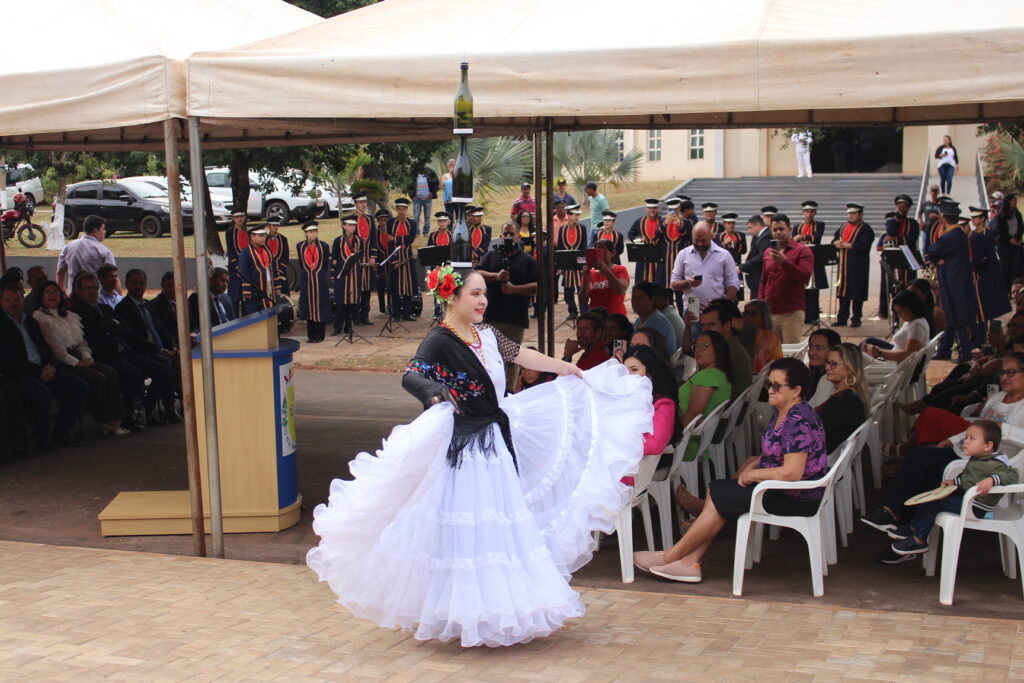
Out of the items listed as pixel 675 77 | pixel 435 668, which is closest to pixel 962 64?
pixel 675 77

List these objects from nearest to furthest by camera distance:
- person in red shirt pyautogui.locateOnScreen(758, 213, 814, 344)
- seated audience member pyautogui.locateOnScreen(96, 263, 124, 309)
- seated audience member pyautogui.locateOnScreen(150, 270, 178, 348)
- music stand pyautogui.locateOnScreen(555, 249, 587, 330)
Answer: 1. music stand pyautogui.locateOnScreen(555, 249, 587, 330)
2. seated audience member pyautogui.locateOnScreen(150, 270, 178, 348)
3. seated audience member pyautogui.locateOnScreen(96, 263, 124, 309)
4. person in red shirt pyautogui.locateOnScreen(758, 213, 814, 344)

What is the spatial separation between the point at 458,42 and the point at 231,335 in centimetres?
223

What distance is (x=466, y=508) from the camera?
15.1 feet

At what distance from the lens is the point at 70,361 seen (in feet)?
31.0

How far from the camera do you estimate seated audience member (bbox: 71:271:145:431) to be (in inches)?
390

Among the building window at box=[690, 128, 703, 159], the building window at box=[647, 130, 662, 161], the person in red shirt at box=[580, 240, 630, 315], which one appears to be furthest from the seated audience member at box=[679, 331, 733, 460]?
the building window at box=[647, 130, 662, 161]

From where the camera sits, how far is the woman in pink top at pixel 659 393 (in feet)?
20.3

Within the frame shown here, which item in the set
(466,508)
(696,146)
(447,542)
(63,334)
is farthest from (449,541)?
(696,146)

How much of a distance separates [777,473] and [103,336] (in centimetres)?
654

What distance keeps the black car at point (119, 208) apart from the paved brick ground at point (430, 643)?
24939 mm

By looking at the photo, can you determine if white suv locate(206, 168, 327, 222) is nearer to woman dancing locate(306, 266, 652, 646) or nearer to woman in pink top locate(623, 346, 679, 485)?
woman in pink top locate(623, 346, 679, 485)

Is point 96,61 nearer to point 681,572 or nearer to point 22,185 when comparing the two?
point 681,572

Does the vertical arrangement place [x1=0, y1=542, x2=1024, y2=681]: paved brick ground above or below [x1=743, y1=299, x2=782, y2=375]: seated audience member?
below

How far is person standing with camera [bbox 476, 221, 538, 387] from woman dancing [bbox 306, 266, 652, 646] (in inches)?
189
